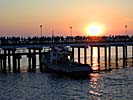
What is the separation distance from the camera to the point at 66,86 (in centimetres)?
6044

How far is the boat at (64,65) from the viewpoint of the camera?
234 ft

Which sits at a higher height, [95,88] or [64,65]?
[64,65]

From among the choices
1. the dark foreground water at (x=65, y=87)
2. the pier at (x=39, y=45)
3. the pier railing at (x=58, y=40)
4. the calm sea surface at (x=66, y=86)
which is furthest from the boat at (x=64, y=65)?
the pier railing at (x=58, y=40)

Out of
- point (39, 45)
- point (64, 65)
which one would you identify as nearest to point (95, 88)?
point (64, 65)

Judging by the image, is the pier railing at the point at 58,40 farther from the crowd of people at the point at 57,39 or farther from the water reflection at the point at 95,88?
the water reflection at the point at 95,88

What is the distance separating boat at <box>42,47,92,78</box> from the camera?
71.2 metres

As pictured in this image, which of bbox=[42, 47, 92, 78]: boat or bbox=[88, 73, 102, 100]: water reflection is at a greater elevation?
bbox=[42, 47, 92, 78]: boat

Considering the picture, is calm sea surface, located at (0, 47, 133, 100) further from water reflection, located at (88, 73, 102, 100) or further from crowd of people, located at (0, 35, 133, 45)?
crowd of people, located at (0, 35, 133, 45)

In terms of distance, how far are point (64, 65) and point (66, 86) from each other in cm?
1448

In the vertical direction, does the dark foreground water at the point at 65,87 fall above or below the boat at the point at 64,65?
below

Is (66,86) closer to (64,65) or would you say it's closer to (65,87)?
(65,87)

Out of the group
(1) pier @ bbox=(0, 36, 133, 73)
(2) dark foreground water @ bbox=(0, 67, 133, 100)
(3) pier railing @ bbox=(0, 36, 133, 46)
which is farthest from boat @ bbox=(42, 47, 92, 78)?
(3) pier railing @ bbox=(0, 36, 133, 46)

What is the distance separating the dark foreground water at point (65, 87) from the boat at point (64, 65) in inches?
68.6

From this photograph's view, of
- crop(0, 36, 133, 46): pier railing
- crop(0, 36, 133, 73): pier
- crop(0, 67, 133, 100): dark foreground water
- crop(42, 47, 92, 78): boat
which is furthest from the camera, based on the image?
crop(0, 36, 133, 46): pier railing
